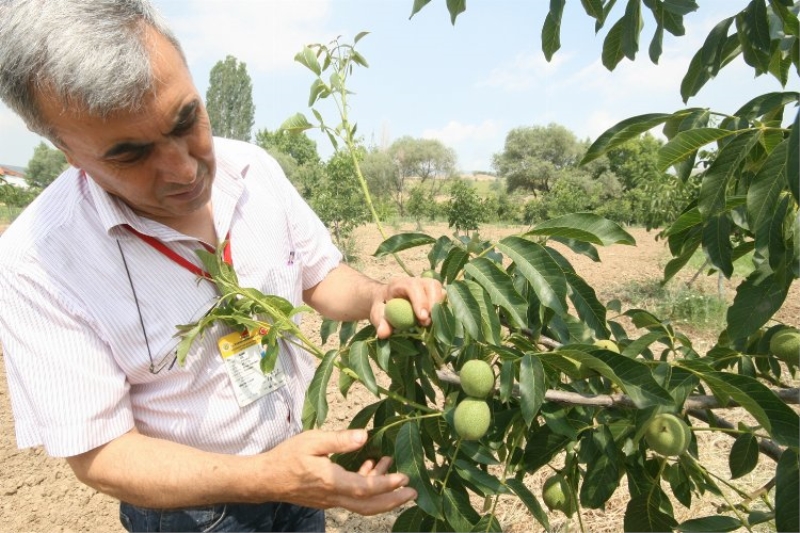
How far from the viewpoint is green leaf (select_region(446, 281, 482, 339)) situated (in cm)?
104

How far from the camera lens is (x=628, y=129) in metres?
1.25

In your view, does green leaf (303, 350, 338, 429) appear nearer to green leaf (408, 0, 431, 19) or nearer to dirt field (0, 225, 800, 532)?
green leaf (408, 0, 431, 19)

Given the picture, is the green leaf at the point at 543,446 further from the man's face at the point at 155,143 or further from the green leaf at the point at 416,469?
the man's face at the point at 155,143

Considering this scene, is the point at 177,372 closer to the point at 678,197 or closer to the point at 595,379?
the point at 595,379

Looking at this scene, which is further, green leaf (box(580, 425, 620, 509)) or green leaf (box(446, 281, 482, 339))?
green leaf (box(580, 425, 620, 509))

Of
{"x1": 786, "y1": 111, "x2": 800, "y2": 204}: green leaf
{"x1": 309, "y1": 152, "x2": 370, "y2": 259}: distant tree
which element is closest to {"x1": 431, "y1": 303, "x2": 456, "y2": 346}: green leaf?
{"x1": 786, "y1": 111, "x2": 800, "y2": 204}: green leaf

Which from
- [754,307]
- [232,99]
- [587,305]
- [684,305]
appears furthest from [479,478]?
[232,99]

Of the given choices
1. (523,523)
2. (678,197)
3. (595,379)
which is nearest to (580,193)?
(678,197)

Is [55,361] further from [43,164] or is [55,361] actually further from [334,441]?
[43,164]

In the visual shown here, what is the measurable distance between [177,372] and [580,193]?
81.4ft

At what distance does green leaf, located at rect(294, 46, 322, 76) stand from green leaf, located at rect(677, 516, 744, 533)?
53.2 inches

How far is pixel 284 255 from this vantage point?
1.64 metres

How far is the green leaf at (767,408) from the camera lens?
3.14 feet

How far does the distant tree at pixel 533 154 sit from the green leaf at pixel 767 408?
38.9 m
